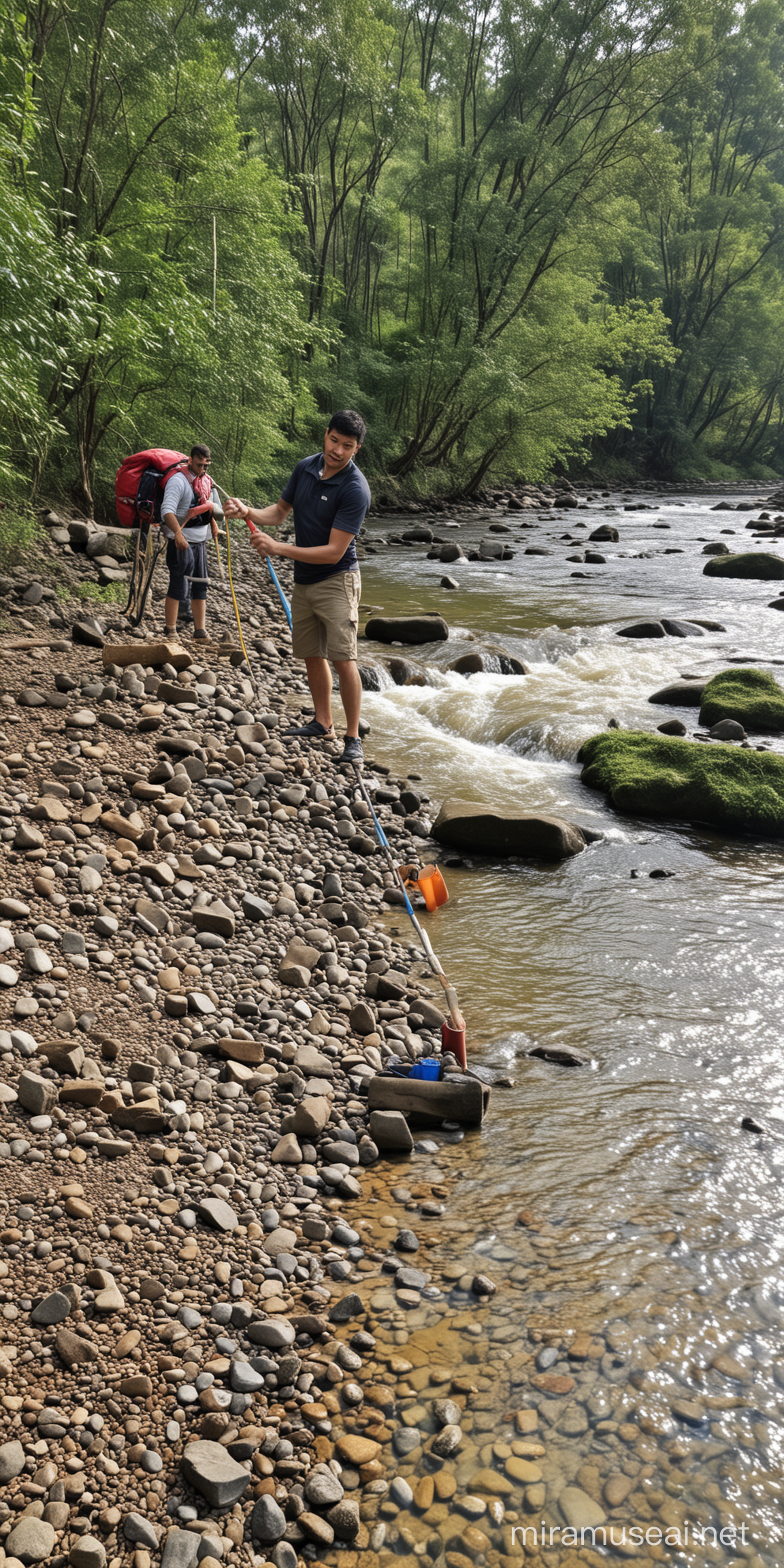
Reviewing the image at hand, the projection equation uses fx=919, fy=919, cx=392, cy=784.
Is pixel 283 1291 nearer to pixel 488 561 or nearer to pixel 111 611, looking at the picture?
pixel 111 611

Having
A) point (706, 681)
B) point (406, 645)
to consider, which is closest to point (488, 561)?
point (406, 645)

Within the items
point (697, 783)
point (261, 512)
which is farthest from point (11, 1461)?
point (697, 783)

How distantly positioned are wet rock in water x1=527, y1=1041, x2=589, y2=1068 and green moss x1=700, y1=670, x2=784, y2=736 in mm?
5998

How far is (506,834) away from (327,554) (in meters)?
2.35

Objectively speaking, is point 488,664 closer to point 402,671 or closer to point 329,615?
point 402,671

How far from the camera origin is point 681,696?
10320 millimetres

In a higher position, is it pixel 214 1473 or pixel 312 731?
pixel 312 731

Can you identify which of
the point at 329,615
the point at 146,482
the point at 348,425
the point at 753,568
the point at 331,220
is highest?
the point at 331,220

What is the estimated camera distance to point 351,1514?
7.74 feet

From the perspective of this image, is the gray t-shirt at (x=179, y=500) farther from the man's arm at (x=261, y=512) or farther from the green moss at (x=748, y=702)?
the green moss at (x=748, y=702)

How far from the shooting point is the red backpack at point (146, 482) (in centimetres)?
796

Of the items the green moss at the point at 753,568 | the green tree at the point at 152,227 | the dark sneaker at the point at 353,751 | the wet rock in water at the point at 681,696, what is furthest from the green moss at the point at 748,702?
the green moss at the point at 753,568

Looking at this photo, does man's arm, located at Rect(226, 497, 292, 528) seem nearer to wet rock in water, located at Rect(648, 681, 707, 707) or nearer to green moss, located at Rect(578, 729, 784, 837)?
green moss, located at Rect(578, 729, 784, 837)

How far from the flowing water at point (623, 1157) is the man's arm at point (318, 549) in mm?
2282
